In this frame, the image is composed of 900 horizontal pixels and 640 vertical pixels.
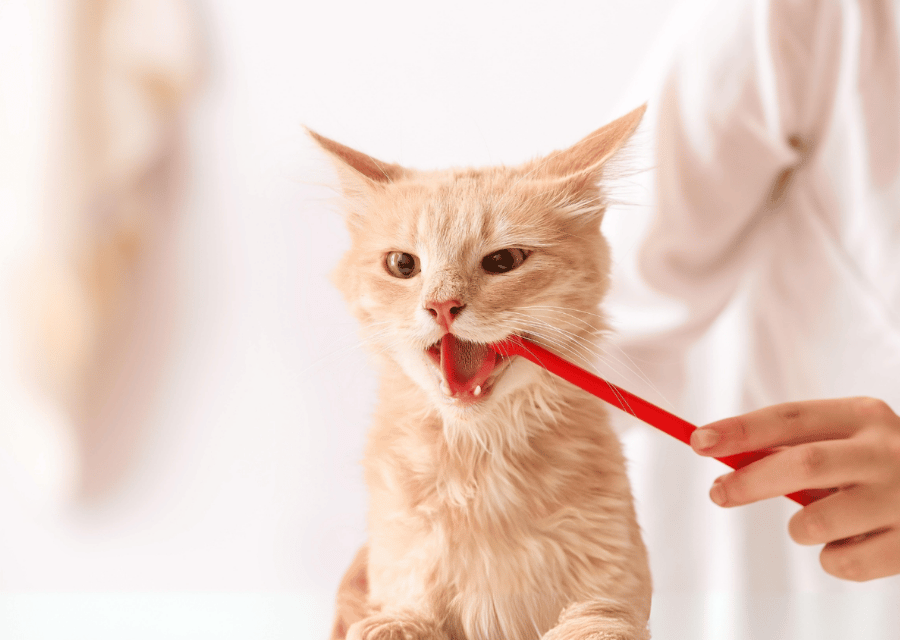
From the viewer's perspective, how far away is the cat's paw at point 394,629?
43cm

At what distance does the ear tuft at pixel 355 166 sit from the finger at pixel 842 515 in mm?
555

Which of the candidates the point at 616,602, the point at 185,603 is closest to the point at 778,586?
the point at 616,602

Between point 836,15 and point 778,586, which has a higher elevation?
point 836,15

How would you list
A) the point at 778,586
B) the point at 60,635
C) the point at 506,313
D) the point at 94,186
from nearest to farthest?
the point at 506,313
the point at 60,635
the point at 778,586
the point at 94,186

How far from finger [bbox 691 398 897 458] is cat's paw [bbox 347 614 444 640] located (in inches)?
10.2

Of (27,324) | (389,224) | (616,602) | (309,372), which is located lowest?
(616,602)

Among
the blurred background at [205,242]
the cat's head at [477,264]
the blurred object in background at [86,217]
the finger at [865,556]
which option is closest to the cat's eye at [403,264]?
the cat's head at [477,264]

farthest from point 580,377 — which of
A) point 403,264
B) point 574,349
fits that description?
point 403,264

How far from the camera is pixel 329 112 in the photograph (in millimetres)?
1049

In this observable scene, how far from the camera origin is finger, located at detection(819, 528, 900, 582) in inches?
25.8

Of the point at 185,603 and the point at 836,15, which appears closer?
the point at 185,603

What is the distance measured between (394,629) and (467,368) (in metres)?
0.20

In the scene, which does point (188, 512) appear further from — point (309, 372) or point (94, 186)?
point (94, 186)

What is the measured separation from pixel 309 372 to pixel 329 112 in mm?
461
